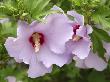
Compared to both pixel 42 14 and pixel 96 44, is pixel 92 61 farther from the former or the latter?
pixel 42 14

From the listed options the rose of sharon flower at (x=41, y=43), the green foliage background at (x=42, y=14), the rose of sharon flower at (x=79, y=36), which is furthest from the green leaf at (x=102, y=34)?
the rose of sharon flower at (x=41, y=43)

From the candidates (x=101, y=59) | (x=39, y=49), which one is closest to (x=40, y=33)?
(x=39, y=49)

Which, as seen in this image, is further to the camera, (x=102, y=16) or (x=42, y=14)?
(x=102, y=16)

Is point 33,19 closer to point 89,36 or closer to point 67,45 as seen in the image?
point 67,45

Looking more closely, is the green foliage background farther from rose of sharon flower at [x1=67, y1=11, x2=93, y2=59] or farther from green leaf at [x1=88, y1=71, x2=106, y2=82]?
green leaf at [x1=88, y1=71, x2=106, y2=82]

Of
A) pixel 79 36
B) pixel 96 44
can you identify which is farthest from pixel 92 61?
pixel 79 36

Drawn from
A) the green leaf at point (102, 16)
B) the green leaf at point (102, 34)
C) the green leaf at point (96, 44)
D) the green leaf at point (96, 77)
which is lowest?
the green leaf at point (96, 77)

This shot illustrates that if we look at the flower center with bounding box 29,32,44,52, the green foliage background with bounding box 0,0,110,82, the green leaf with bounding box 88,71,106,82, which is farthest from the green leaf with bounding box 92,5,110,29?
the green leaf with bounding box 88,71,106,82

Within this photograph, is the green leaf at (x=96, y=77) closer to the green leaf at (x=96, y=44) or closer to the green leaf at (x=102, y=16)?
the green leaf at (x=96, y=44)
